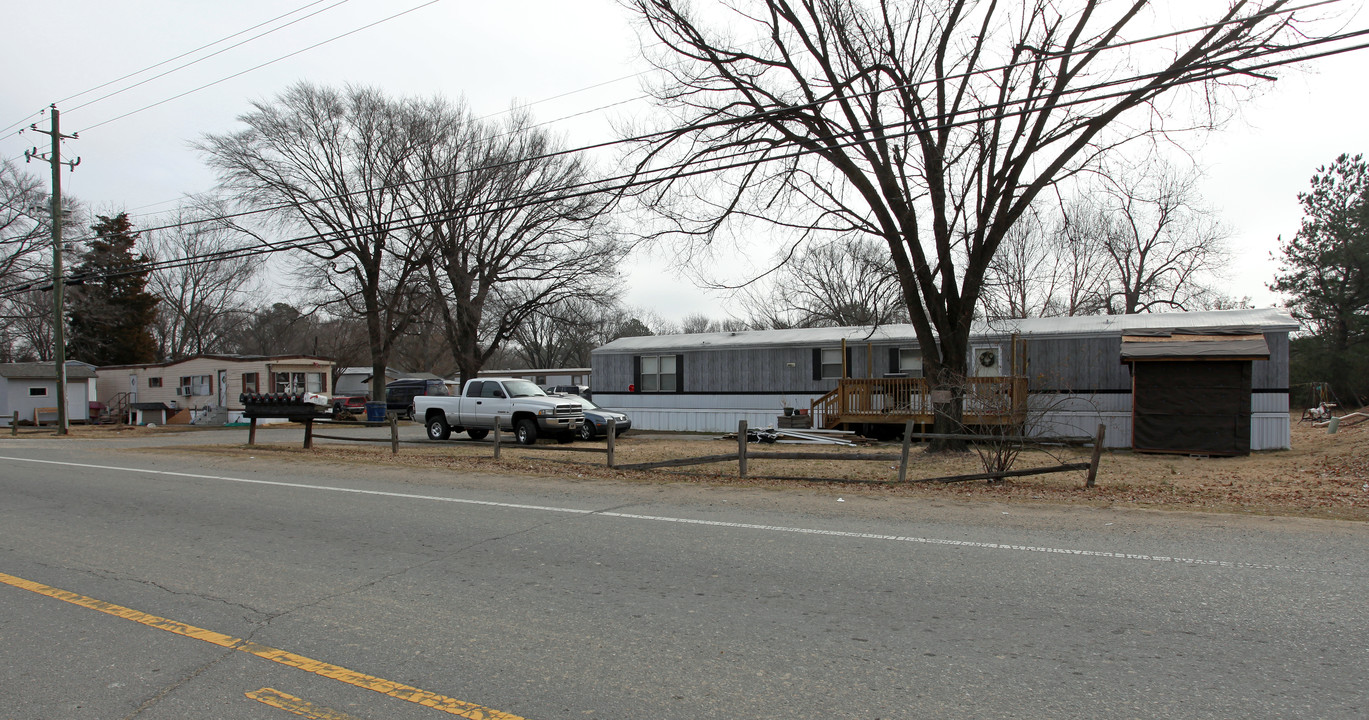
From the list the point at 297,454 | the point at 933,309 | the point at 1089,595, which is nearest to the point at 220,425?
the point at 297,454

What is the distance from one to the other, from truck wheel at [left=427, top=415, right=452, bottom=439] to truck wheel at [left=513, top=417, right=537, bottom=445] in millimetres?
2419

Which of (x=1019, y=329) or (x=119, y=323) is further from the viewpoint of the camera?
(x=119, y=323)

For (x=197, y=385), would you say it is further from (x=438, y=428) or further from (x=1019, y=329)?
(x=1019, y=329)

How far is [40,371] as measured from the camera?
37469mm

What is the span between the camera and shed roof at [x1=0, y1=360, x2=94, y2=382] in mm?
36816

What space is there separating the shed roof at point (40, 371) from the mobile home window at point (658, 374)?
28.6m

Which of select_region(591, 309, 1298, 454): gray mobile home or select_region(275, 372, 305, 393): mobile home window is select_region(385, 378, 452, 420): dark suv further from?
select_region(591, 309, 1298, 454): gray mobile home

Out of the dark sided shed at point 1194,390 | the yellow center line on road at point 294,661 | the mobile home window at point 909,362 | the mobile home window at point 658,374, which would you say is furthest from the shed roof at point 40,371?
the dark sided shed at point 1194,390

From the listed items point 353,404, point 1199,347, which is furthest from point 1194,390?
point 353,404

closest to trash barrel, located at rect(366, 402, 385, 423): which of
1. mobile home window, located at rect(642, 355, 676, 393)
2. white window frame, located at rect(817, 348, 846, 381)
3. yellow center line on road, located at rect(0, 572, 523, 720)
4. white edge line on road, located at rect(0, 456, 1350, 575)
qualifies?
mobile home window, located at rect(642, 355, 676, 393)

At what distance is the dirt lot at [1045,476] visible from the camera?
1020cm

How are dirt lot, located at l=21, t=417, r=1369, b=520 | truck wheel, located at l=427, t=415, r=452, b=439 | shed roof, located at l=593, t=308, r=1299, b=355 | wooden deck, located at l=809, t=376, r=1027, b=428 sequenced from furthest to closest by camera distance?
truck wheel, located at l=427, t=415, r=452, b=439 → wooden deck, located at l=809, t=376, r=1027, b=428 → shed roof, located at l=593, t=308, r=1299, b=355 → dirt lot, located at l=21, t=417, r=1369, b=520

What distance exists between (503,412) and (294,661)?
55.2ft

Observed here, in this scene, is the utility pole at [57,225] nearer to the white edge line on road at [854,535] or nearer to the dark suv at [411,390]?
the dark suv at [411,390]
